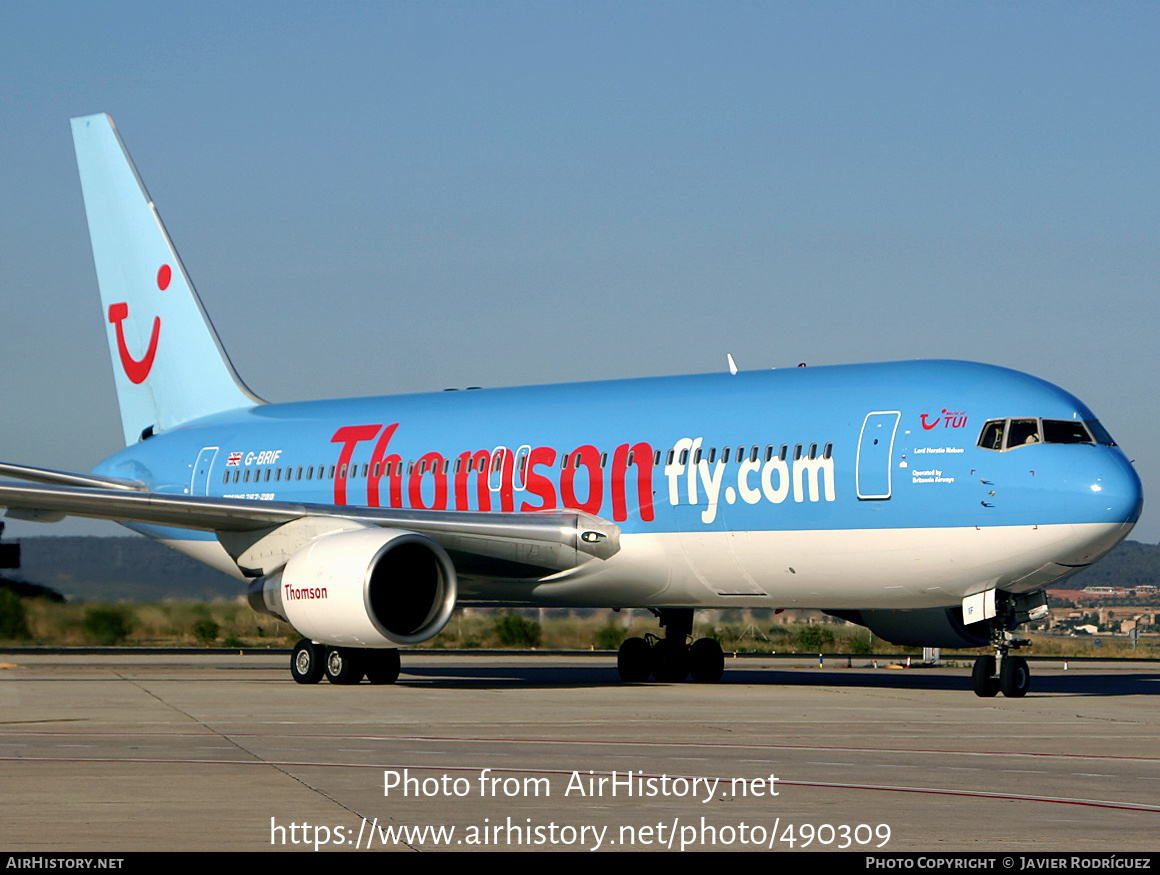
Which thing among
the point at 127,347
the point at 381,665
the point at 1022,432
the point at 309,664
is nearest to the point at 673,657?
the point at 381,665

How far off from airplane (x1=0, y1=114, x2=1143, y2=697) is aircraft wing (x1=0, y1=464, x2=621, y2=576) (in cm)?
4

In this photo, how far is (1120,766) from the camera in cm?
1137

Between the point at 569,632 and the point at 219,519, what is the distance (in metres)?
16.3

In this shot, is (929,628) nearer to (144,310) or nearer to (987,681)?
→ (987,681)

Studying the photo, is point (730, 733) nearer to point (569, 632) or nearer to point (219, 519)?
point (219, 519)

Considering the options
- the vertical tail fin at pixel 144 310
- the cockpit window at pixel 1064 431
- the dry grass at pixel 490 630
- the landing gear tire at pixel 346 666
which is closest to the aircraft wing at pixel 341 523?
the landing gear tire at pixel 346 666

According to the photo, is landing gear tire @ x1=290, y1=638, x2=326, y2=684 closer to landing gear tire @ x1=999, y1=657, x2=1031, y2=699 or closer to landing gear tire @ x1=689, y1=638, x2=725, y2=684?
landing gear tire @ x1=689, y1=638, x2=725, y2=684

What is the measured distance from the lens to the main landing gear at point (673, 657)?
75.2 ft

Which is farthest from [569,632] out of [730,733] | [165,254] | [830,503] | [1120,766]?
[1120,766]

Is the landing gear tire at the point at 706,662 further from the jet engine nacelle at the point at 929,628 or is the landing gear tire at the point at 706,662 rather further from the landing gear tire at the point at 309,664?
the landing gear tire at the point at 309,664

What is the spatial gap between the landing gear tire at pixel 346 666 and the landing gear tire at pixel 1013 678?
8.29m

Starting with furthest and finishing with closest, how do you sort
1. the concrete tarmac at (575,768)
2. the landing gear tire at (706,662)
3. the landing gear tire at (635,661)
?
1. the landing gear tire at (635,661)
2. the landing gear tire at (706,662)
3. the concrete tarmac at (575,768)

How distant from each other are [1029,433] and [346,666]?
30.5 ft

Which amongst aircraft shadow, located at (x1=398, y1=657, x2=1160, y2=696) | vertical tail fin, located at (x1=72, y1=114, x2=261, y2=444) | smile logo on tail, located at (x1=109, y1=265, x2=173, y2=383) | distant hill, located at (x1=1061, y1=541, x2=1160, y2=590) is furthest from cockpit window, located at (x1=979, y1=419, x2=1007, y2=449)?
distant hill, located at (x1=1061, y1=541, x2=1160, y2=590)
